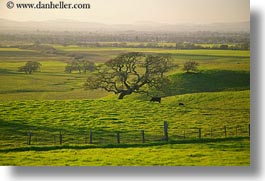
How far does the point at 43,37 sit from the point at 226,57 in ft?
4.58

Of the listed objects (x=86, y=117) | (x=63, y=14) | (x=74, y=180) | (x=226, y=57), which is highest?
(x=63, y=14)

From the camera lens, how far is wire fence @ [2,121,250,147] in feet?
18.0

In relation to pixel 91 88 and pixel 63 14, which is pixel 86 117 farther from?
pixel 63 14

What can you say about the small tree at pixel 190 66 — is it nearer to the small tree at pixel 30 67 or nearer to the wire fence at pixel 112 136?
the wire fence at pixel 112 136

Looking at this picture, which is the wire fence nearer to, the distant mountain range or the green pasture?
the green pasture

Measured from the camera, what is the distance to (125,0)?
18.0 feet

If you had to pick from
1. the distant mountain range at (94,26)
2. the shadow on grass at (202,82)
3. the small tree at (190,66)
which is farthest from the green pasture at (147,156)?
the distant mountain range at (94,26)

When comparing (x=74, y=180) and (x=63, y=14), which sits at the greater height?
(x=63, y=14)

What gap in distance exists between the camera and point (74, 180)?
554 cm

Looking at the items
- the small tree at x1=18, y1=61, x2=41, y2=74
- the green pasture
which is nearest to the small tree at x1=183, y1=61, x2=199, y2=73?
the green pasture

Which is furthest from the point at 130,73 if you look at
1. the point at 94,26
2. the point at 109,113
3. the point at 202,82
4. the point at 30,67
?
the point at 30,67

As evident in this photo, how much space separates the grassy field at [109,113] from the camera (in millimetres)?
5488

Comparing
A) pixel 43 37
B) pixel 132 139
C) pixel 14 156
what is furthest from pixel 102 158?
pixel 43 37

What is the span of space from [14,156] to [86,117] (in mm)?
619
